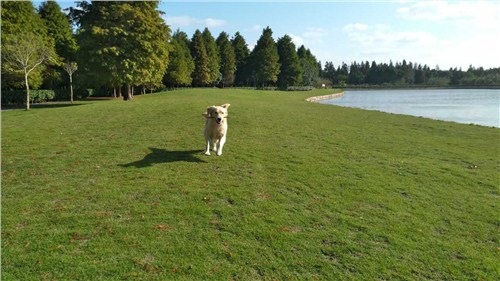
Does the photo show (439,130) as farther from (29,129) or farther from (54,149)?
(29,129)

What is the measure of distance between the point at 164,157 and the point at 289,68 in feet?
278

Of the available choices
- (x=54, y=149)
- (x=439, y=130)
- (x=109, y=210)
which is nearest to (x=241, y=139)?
(x=54, y=149)

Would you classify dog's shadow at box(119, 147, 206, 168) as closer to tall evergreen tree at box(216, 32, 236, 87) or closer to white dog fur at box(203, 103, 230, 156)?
white dog fur at box(203, 103, 230, 156)

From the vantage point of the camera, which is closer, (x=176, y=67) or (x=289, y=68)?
(x=176, y=67)

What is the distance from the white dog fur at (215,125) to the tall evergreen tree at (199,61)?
63.9m

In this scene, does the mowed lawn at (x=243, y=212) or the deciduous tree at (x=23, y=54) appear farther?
the deciduous tree at (x=23, y=54)

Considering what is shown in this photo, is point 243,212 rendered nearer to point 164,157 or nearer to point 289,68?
point 164,157

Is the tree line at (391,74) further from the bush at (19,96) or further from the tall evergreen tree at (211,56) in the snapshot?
the bush at (19,96)

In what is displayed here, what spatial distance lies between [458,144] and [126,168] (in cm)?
1274

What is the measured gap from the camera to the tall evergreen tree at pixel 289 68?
90.5 meters

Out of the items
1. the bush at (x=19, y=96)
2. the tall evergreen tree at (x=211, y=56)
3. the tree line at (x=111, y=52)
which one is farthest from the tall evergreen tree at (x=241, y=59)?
the bush at (x=19, y=96)

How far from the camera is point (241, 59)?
3612 inches

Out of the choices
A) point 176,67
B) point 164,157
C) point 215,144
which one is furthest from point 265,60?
point 164,157

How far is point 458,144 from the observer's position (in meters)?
13.6
